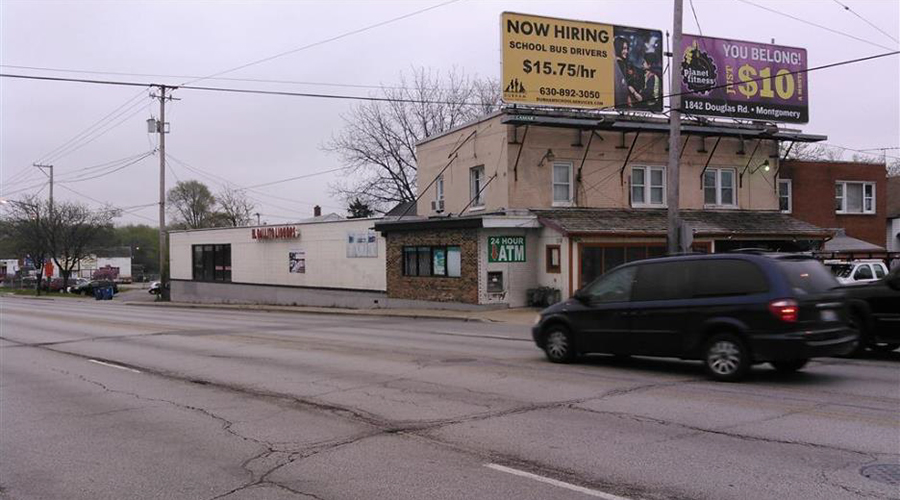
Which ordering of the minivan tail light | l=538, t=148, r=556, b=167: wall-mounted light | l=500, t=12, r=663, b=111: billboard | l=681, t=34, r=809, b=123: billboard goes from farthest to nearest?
1. l=681, t=34, r=809, b=123: billboard
2. l=538, t=148, r=556, b=167: wall-mounted light
3. l=500, t=12, r=663, b=111: billboard
4. the minivan tail light

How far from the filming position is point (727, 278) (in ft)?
30.7

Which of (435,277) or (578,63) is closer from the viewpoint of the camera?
(578,63)

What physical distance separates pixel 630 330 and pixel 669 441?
4.00m

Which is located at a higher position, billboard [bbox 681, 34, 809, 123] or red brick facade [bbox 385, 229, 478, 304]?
billboard [bbox 681, 34, 809, 123]

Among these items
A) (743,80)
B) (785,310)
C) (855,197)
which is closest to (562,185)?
(743,80)

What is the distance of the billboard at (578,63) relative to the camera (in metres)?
25.0

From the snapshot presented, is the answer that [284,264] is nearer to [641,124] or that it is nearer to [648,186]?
[648,186]

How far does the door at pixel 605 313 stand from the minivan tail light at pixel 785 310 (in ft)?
6.94

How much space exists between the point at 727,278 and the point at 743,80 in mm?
22209

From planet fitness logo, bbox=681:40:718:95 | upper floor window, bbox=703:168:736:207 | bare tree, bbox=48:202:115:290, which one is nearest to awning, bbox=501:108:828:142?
planet fitness logo, bbox=681:40:718:95

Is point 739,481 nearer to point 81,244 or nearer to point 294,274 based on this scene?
point 294,274

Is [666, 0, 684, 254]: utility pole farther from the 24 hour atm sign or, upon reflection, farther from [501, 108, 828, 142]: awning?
the 24 hour atm sign

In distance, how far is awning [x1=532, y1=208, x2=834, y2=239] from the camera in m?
24.1

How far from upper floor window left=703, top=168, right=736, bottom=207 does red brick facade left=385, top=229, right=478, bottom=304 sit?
1069cm
